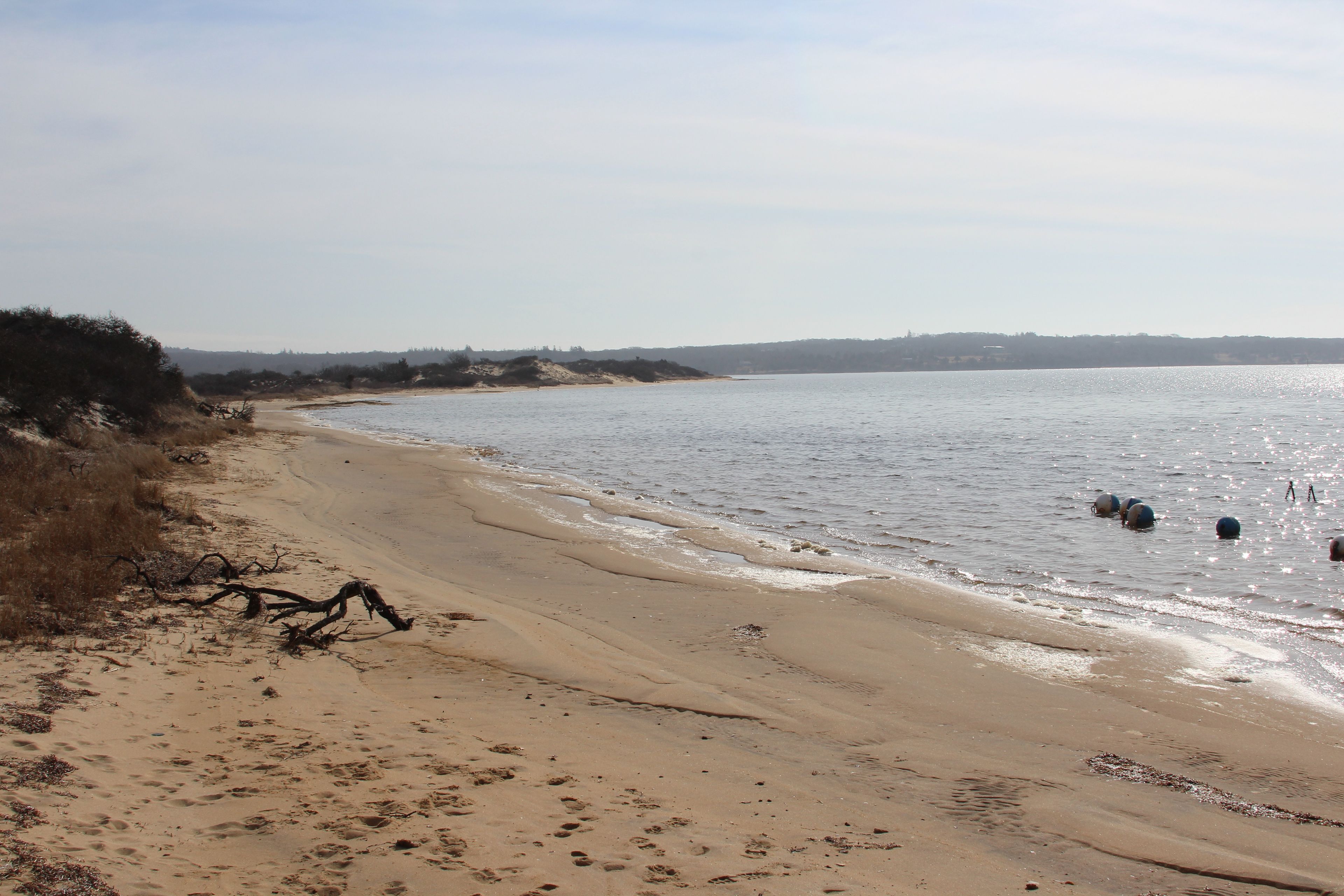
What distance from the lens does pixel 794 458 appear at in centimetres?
2877

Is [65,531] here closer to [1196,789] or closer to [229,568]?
[229,568]

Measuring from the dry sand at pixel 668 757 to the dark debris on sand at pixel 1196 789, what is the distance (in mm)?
40

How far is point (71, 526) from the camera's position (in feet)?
29.1

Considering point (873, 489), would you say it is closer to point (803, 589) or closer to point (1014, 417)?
point (803, 589)

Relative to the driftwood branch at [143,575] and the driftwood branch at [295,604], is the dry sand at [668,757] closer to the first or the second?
the driftwood branch at [295,604]

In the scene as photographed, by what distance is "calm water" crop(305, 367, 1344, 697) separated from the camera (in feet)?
35.8

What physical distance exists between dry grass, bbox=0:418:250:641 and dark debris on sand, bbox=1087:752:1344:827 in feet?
24.8

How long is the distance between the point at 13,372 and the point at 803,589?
1581 cm

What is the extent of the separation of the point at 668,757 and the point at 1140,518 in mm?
13841

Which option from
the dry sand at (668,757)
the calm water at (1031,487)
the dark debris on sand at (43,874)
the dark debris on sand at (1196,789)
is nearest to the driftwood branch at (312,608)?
the dry sand at (668,757)

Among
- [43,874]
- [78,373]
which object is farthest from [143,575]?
[78,373]

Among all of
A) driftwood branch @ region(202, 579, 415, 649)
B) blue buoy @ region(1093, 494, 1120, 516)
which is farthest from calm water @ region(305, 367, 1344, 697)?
driftwood branch @ region(202, 579, 415, 649)

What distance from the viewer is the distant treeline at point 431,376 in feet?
257

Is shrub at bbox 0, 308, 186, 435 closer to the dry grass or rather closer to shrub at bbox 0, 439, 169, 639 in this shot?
the dry grass
